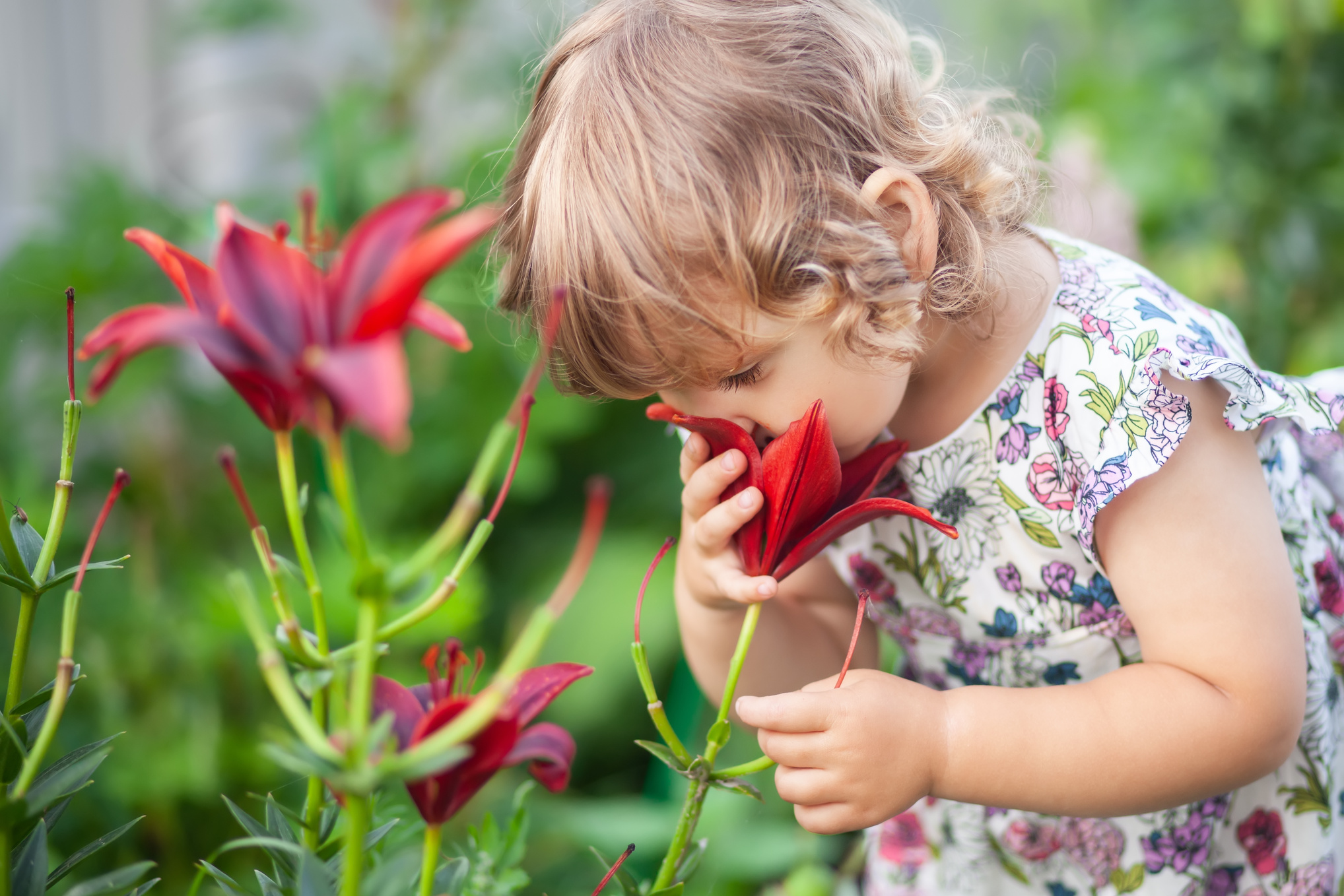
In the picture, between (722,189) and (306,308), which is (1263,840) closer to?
(722,189)

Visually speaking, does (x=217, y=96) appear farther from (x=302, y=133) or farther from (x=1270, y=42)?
(x=1270, y=42)

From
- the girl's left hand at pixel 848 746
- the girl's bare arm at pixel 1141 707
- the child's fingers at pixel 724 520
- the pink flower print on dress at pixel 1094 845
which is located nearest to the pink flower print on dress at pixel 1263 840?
the pink flower print on dress at pixel 1094 845

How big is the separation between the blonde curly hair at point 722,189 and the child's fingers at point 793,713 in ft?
0.63

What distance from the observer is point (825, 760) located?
543 mm

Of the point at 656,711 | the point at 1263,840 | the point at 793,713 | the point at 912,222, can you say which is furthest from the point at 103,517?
the point at 1263,840

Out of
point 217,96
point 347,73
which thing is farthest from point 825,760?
point 217,96

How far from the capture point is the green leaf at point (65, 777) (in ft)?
1.20

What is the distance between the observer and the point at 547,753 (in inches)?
14.2

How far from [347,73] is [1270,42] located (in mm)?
1665

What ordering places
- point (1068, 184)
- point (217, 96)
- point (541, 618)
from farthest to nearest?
1. point (217, 96)
2. point (1068, 184)
3. point (541, 618)

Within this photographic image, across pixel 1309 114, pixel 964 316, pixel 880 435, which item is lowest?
pixel 880 435

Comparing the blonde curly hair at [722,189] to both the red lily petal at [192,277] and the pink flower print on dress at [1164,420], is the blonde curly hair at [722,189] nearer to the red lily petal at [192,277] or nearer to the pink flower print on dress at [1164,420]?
the pink flower print on dress at [1164,420]

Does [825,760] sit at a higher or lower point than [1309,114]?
lower

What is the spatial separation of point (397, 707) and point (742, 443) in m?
0.25
